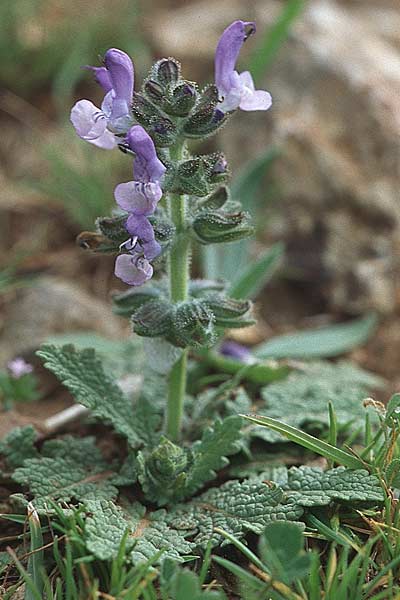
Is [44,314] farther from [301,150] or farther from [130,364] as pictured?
[301,150]

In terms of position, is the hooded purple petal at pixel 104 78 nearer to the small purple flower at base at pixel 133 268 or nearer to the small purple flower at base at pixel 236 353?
the small purple flower at base at pixel 133 268

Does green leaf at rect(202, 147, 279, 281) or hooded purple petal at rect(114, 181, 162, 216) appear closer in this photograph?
hooded purple petal at rect(114, 181, 162, 216)

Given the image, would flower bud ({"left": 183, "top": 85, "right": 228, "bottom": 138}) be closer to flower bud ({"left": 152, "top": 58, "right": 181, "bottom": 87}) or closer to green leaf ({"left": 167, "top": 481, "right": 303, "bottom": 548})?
flower bud ({"left": 152, "top": 58, "right": 181, "bottom": 87})

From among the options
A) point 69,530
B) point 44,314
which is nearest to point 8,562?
point 69,530

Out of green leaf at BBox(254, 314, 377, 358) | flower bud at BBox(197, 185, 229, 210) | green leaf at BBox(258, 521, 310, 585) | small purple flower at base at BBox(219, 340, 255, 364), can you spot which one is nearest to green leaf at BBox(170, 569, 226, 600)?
green leaf at BBox(258, 521, 310, 585)

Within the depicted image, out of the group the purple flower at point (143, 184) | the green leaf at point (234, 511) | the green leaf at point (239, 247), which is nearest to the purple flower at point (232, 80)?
the purple flower at point (143, 184)
